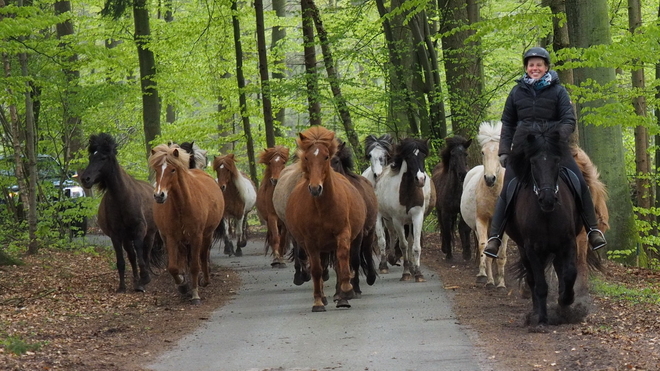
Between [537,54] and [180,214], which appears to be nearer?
[537,54]

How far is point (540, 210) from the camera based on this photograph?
9.17 meters

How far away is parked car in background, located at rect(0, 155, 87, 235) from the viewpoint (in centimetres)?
2014

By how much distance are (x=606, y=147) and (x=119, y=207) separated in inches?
310

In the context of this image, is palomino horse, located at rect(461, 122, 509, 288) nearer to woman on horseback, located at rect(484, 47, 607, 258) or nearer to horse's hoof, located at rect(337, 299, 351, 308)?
horse's hoof, located at rect(337, 299, 351, 308)

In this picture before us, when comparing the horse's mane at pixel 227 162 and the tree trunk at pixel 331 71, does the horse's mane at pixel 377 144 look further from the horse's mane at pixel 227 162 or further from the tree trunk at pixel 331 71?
the tree trunk at pixel 331 71

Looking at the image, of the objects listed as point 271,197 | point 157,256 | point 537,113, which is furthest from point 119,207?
point 537,113

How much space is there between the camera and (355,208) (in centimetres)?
1205

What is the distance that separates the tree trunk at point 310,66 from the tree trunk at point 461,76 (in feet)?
11.1

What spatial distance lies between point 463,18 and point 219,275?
9.57m

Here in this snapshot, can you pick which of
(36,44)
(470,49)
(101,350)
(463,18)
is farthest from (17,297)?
(463,18)

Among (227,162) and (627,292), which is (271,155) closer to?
(227,162)

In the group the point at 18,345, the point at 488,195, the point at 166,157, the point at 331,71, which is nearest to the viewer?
the point at 18,345

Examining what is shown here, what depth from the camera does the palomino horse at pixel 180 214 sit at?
12430 millimetres

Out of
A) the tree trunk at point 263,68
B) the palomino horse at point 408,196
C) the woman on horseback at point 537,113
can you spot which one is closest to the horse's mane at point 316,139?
the woman on horseback at point 537,113
